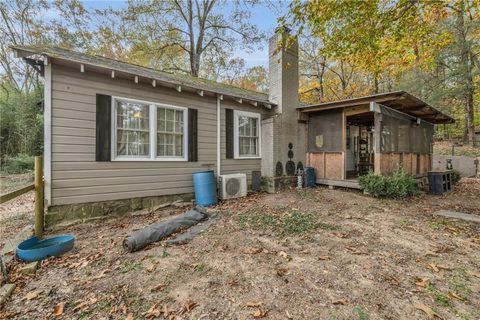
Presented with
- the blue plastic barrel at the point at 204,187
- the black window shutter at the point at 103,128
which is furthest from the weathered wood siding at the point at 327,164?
the black window shutter at the point at 103,128

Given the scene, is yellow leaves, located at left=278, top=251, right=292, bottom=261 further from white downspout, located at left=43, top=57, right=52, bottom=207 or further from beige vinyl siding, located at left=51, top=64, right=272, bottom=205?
white downspout, located at left=43, top=57, right=52, bottom=207

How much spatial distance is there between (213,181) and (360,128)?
867 cm

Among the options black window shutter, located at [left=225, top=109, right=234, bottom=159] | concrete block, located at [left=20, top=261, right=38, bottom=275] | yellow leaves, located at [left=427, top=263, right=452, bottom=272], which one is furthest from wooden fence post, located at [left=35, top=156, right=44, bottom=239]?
yellow leaves, located at [left=427, top=263, right=452, bottom=272]

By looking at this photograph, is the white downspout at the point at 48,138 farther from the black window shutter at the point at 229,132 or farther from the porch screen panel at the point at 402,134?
the porch screen panel at the point at 402,134

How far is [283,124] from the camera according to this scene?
7844 mm

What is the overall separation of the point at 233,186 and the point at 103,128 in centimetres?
359

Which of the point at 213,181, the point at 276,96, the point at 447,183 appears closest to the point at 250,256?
the point at 213,181

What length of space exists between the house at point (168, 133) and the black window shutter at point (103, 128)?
2 centimetres

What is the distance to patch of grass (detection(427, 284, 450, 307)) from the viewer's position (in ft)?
7.02

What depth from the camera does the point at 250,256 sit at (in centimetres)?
314

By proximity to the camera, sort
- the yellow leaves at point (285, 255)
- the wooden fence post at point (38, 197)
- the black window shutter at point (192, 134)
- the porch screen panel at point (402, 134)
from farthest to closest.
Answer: the porch screen panel at point (402, 134)
the black window shutter at point (192, 134)
the wooden fence post at point (38, 197)
the yellow leaves at point (285, 255)

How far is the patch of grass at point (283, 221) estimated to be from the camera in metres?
4.09

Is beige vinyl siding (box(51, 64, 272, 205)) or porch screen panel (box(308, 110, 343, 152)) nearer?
beige vinyl siding (box(51, 64, 272, 205))

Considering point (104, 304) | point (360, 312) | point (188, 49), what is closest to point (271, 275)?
point (360, 312)
